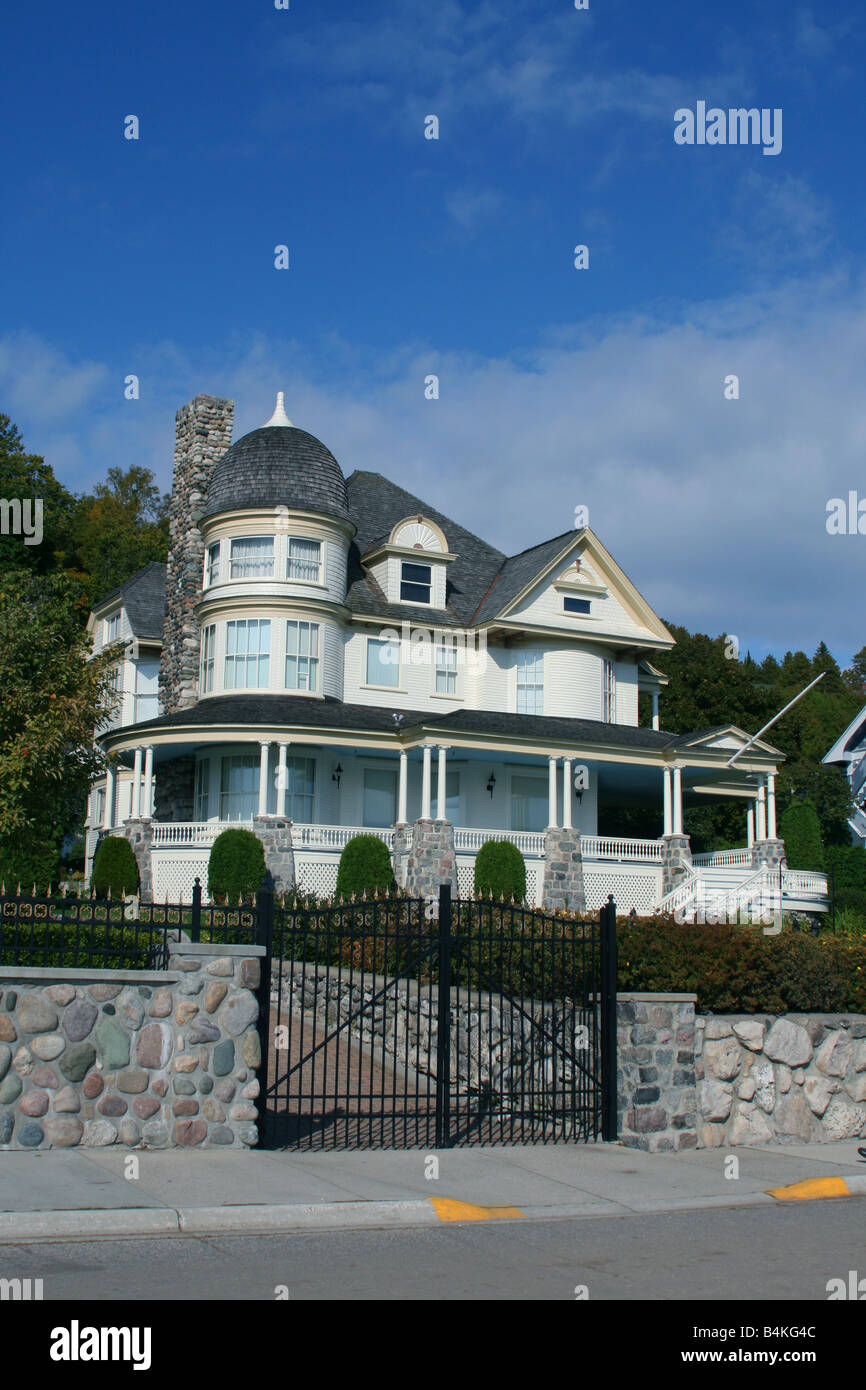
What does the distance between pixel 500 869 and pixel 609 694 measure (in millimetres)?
9032

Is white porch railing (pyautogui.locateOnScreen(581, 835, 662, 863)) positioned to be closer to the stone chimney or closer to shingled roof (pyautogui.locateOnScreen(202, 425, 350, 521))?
shingled roof (pyautogui.locateOnScreen(202, 425, 350, 521))

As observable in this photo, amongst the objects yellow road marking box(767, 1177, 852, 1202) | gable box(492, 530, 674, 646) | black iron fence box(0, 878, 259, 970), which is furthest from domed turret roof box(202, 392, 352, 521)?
yellow road marking box(767, 1177, 852, 1202)

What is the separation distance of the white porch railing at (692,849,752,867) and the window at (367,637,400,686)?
968 centimetres

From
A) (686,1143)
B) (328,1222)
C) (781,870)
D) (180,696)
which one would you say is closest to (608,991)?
(686,1143)

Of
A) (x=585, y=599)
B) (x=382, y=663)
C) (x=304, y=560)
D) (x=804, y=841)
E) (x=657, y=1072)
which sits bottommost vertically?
(x=657, y=1072)

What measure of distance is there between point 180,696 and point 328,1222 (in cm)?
2712

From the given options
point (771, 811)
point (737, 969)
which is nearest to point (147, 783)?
point (771, 811)

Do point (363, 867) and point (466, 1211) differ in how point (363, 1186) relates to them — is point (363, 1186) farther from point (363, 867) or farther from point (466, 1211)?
point (363, 867)

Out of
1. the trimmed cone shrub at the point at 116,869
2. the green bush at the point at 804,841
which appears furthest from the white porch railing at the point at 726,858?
the trimmed cone shrub at the point at 116,869

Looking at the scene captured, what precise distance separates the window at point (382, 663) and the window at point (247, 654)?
322 cm

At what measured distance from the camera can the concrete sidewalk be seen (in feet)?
29.1

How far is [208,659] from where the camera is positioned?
112 ft

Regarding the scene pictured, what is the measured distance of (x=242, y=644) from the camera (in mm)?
33156
